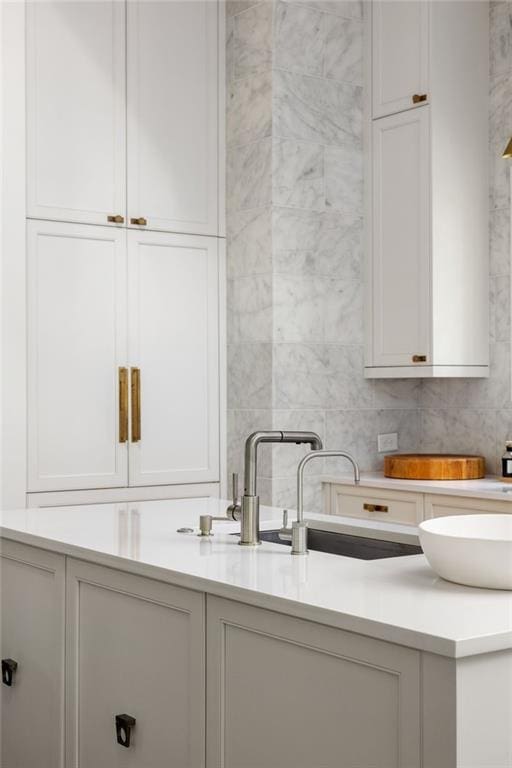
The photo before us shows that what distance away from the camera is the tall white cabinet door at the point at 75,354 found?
3910mm

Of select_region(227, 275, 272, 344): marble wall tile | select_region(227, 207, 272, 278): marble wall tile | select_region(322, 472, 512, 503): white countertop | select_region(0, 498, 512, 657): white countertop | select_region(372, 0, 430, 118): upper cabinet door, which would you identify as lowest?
select_region(322, 472, 512, 503): white countertop

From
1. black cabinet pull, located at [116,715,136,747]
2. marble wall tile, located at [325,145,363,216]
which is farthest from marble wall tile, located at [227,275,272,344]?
black cabinet pull, located at [116,715,136,747]

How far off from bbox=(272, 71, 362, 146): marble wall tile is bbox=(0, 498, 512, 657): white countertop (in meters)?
2.03

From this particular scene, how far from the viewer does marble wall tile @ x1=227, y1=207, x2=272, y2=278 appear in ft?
13.8

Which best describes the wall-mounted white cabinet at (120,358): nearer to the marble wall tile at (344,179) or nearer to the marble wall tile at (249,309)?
the marble wall tile at (249,309)

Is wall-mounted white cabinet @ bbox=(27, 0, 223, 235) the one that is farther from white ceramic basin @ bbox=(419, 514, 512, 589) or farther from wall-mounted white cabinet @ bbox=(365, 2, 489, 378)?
white ceramic basin @ bbox=(419, 514, 512, 589)

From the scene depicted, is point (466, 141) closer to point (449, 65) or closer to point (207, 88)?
point (449, 65)

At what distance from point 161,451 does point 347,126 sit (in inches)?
65.1

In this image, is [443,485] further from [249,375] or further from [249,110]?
[249,110]

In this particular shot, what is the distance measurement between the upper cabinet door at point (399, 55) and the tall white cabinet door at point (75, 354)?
1.33m

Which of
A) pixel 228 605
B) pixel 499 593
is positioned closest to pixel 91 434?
pixel 228 605

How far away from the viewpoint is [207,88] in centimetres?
Answer: 440

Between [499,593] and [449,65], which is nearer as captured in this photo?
[499,593]

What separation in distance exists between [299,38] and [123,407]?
5.71 ft
